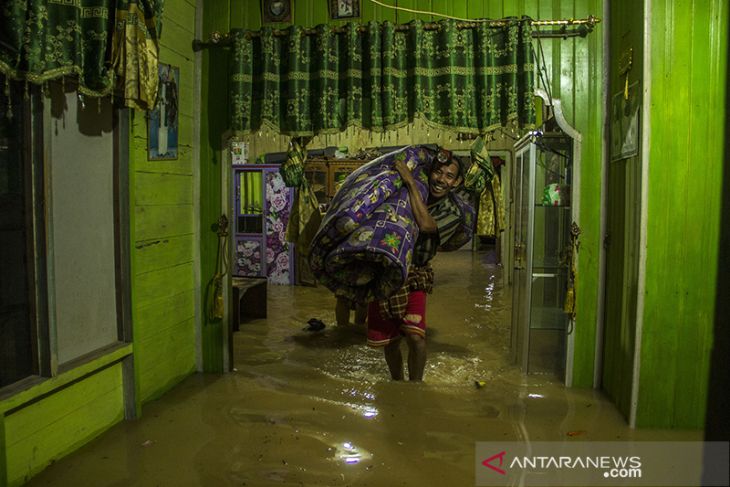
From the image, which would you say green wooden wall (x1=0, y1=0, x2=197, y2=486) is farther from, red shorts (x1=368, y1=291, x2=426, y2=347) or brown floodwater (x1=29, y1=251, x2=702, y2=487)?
red shorts (x1=368, y1=291, x2=426, y2=347)

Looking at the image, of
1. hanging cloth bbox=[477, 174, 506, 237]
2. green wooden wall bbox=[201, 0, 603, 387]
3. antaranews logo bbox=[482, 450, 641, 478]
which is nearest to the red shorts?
hanging cloth bbox=[477, 174, 506, 237]

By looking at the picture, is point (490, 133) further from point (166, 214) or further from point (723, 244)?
point (166, 214)

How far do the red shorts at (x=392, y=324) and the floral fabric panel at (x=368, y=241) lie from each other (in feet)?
1.95

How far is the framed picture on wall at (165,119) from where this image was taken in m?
3.30

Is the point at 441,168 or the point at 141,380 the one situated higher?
the point at 441,168

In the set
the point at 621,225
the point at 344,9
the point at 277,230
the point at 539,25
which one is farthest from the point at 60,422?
the point at 277,230

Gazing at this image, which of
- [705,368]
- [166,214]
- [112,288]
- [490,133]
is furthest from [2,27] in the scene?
[705,368]

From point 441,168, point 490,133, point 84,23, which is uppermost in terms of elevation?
point 84,23

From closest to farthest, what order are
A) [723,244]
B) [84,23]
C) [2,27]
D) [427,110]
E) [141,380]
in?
[2,27], [84,23], [723,244], [141,380], [427,110]

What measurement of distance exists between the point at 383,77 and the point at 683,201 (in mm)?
1828

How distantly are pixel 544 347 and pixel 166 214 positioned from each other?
2694mm

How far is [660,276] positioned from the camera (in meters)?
2.91

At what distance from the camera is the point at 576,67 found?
3.51 meters

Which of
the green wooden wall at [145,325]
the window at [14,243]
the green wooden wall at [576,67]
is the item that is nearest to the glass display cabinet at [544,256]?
the green wooden wall at [576,67]
